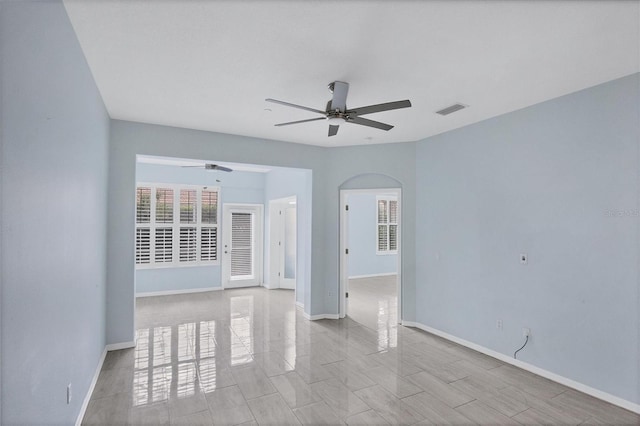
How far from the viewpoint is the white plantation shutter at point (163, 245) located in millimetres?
7113

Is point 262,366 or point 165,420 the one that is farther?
point 262,366

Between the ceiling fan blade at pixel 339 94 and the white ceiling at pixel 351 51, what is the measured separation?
7 cm

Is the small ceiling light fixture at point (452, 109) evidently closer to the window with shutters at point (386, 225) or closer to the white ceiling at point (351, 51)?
the white ceiling at point (351, 51)

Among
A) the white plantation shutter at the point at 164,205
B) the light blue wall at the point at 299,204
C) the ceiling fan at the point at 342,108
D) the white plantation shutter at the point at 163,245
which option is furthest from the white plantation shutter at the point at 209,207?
the ceiling fan at the point at 342,108

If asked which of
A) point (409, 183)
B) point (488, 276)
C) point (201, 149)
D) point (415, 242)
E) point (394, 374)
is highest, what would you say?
point (201, 149)

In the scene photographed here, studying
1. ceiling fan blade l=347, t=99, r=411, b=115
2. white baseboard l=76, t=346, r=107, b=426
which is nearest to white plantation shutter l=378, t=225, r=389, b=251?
ceiling fan blade l=347, t=99, r=411, b=115

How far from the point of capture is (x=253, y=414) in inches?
A: 108

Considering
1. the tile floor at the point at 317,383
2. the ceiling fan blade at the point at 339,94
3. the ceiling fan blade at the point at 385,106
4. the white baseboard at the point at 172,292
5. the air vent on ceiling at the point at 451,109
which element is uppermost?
the air vent on ceiling at the point at 451,109

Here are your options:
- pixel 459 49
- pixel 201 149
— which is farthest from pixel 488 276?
pixel 201 149

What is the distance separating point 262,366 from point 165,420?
1165mm

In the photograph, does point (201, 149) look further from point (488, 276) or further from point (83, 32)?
point (488, 276)

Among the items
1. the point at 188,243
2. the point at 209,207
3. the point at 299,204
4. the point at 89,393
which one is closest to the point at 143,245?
the point at 188,243

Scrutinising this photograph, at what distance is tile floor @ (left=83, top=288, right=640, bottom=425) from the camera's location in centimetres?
272

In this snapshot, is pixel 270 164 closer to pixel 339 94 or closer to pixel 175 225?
pixel 339 94
